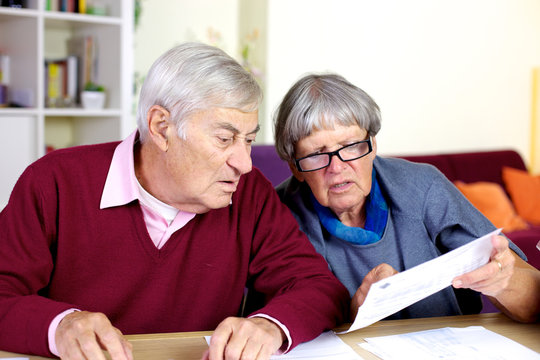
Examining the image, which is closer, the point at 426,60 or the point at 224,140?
the point at 224,140

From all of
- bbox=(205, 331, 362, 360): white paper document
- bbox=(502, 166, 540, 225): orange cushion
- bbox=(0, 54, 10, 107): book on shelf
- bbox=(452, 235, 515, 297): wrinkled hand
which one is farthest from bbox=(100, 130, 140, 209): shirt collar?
bbox=(502, 166, 540, 225): orange cushion

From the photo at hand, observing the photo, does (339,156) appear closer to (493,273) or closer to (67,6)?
(493,273)

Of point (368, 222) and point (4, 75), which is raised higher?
point (4, 75)

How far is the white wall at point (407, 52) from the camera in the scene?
439 centimetres

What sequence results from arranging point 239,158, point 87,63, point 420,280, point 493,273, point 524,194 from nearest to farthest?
point 420,280 < point 493,273 < point 239,158 < point 87,63 < point 524,194

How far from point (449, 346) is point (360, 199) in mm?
468

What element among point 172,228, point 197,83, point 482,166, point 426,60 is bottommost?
point 482,166

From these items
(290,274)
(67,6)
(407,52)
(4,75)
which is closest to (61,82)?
(4,75)

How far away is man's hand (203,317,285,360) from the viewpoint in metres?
1.11

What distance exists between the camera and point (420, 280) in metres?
1.14

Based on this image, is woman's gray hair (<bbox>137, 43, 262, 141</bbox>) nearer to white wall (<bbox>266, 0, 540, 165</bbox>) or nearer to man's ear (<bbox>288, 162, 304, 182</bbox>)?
man's ear (<bbox>288, 162, 304, 182</bbox>)

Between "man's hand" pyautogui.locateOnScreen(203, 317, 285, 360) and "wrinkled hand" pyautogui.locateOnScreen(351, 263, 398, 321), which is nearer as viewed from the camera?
"man's hand" pyautogui.locateOnScreen(203, 317, 285, 360)

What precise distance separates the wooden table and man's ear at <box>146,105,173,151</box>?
40 cm

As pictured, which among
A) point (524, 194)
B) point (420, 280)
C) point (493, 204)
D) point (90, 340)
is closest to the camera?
point (90, 340)
